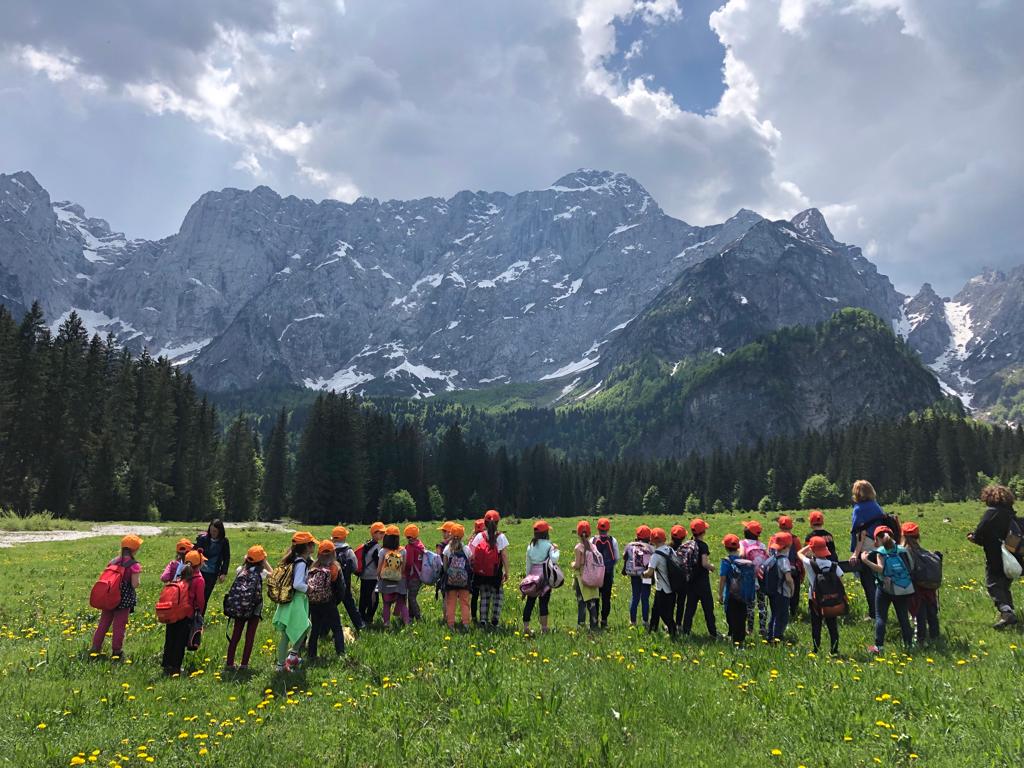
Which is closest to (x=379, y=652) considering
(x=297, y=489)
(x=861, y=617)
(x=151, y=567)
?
(x=861, y=617)

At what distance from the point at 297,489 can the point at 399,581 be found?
71.8 m

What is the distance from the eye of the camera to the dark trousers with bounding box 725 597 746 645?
12781 millimetres

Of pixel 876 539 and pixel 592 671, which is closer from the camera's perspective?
pixel 592 671

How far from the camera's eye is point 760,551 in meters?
13.6

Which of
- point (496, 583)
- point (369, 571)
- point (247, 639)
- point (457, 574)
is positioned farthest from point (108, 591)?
point (496, 583)

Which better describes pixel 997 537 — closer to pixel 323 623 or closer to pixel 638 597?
pixel 638 597

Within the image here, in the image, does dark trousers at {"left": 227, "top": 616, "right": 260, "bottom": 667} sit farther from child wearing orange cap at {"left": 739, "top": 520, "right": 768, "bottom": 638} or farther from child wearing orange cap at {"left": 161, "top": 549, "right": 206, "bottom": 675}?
child wearing orange cap at {"left": 739, "top": 520, "right": 768, "bottom": 638}

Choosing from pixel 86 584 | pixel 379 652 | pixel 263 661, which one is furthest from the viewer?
pixel 86 584

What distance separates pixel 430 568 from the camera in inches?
566

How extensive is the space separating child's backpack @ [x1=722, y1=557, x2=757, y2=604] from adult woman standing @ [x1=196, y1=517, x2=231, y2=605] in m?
12.2

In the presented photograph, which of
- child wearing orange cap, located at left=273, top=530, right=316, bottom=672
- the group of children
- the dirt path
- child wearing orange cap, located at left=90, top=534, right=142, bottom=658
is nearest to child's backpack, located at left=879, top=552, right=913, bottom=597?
the group of children

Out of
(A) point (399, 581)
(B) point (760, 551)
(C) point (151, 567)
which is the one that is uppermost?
(B) point (760, 551)

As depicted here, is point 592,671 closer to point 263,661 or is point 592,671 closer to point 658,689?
point 658,689

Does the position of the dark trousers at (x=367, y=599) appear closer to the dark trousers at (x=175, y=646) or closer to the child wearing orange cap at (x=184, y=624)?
the child wearing orange cap at (x=184, y=624)
